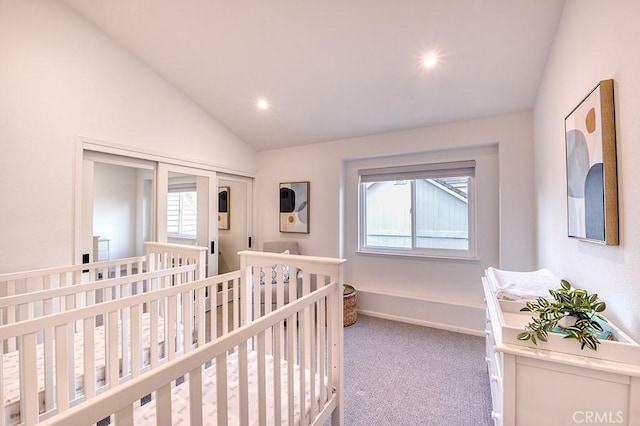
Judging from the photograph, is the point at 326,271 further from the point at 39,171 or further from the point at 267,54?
the point at 39,171

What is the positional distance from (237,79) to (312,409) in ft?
9.25

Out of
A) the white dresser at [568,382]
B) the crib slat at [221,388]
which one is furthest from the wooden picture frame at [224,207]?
the white dresser at [568,382]

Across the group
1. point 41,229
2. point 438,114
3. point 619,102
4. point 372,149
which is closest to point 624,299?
point 619,102

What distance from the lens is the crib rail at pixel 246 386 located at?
0.64 m

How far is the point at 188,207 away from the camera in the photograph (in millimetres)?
3352

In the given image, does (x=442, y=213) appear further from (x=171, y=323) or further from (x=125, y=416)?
(x=125, y=416)

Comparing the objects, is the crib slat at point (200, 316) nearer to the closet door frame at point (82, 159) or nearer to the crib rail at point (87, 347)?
the crib rail at point (87, 347)

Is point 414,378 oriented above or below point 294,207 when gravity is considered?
below

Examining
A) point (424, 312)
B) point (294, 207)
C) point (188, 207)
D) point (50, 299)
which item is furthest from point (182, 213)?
point (424, 312)

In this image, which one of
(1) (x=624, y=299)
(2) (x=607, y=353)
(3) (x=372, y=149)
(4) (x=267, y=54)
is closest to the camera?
(2) (x=607, y=353)

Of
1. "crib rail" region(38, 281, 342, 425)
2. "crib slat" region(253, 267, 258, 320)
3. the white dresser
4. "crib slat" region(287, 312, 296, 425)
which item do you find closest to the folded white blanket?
the white dresser

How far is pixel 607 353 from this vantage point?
88 centimetres

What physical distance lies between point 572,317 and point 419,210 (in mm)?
2428

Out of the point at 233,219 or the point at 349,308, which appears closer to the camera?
the point at 349,308
